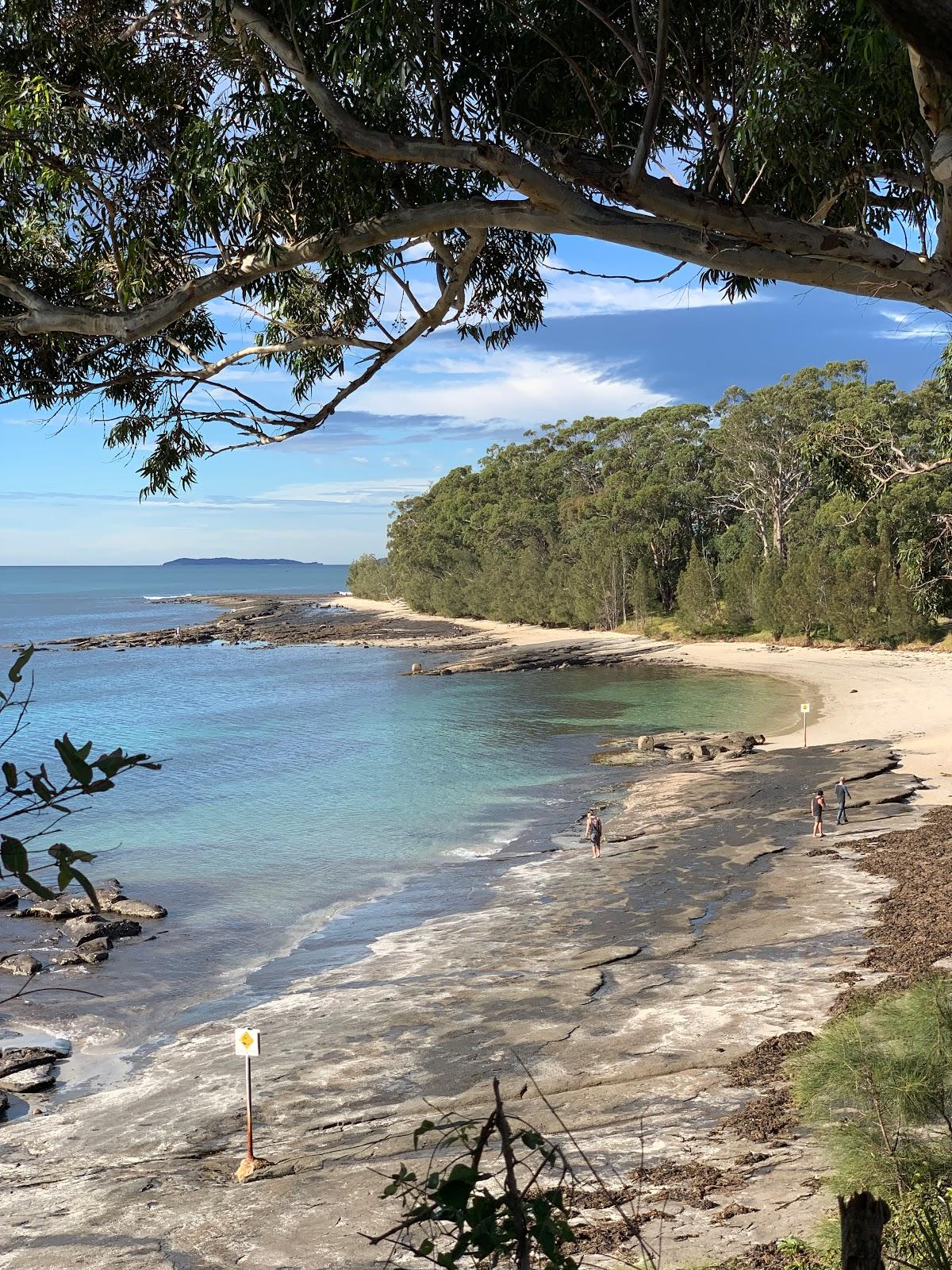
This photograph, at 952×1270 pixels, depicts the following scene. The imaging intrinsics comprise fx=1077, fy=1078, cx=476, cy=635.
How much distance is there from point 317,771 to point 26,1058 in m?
21.4

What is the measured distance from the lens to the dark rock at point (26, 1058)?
489 inches

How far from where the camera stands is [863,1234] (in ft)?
8.67

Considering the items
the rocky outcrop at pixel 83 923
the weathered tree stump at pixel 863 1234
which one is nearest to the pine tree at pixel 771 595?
the rocky outcrop at pixel 83 923

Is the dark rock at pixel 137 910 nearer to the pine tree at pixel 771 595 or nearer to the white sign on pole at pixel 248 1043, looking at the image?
the white sign on pole at pixel 248 1043

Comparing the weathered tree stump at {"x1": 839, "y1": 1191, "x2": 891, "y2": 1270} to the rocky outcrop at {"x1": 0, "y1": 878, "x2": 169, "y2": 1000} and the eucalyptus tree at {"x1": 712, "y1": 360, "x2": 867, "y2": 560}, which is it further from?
the eucalyptus tree at {"x1": 712, "y1": 360, "x2": 867, "y2": 560}

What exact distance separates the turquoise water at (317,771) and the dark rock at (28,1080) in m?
2.81

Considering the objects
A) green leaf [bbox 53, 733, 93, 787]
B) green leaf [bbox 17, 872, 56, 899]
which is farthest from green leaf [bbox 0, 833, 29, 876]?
green leaf [bbox 53, 733, 93, 787]

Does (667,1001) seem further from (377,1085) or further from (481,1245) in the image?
(481,1245)

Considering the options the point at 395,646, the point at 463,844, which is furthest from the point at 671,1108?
the point at 395,646

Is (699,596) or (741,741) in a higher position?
(699,596)

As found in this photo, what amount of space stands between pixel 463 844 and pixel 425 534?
6826 cm

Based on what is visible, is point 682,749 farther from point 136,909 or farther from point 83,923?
point 83,923

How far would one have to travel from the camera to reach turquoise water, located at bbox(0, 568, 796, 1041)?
20.6 m

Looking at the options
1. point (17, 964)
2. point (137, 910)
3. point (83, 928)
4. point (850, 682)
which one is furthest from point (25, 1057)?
point (850, 682)
